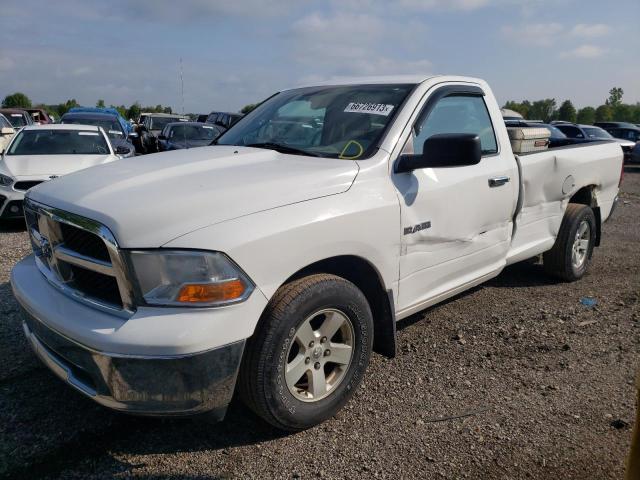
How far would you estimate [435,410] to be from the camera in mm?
2969

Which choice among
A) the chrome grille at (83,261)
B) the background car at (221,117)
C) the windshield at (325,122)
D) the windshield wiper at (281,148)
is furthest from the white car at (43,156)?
the background car at (221,117)

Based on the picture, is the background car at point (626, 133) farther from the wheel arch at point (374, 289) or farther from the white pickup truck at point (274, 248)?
the wheel arch at point (374, 289)

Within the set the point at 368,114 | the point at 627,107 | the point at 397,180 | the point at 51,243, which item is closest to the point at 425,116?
the point at 368,114

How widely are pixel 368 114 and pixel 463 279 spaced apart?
135cm

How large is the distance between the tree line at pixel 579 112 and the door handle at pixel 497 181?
2279 inches

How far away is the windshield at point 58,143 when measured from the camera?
332 inches

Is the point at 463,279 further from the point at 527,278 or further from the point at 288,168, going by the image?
the point at 527,278

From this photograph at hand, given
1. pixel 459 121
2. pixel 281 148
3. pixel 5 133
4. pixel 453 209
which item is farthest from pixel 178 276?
pixel 5 133

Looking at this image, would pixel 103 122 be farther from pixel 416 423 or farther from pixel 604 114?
pixel 604 114

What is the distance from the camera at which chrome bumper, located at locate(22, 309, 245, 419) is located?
2.14m

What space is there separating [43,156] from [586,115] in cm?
6226

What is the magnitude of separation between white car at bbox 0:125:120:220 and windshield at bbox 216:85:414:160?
4.78m

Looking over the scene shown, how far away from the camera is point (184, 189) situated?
8.25 feet

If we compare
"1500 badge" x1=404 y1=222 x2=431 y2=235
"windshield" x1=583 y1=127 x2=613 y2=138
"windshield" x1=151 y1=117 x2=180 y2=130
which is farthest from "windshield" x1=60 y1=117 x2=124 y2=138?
"windshield" x1=583 y1=127 x2=613 y2=138
